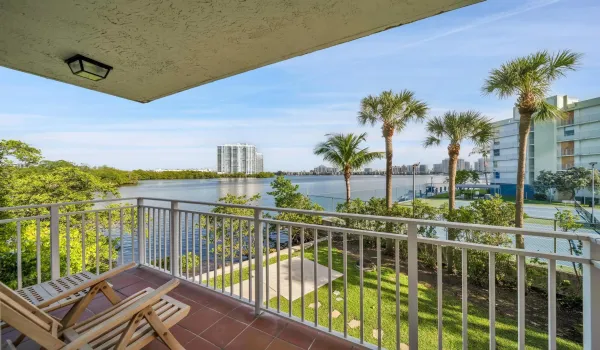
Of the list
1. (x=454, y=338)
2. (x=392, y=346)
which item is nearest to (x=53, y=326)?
(x=392, y=346)

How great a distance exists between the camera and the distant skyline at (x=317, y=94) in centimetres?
514

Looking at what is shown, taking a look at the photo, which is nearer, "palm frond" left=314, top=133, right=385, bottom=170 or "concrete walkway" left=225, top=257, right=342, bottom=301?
"concrete walkway" left=225, top=257, right=342, bottom=301

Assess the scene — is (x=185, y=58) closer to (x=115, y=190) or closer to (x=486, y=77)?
(x=486, y=77)

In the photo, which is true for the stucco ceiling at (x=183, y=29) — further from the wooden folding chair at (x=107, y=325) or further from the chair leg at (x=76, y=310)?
the chair leg at (x=76, y=310)

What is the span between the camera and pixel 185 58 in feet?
7.90

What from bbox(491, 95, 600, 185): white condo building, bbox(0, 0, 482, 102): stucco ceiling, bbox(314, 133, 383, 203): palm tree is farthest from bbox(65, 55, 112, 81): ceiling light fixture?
bbox(491, 95, 600, 185): white condo building

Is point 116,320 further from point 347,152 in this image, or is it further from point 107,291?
point 347,152

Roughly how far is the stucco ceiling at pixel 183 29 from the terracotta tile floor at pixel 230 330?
2458mm

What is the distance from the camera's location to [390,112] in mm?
11484

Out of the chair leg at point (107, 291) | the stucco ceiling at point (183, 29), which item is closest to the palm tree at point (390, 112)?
the stucco ceiling at point (183, 29)

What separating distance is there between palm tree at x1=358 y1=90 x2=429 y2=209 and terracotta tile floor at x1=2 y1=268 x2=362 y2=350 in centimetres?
946

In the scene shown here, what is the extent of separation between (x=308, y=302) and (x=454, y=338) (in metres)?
2.75

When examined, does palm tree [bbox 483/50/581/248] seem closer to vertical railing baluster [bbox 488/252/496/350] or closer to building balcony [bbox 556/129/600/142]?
vertical railing baluster [bbox 488/252/496/350]

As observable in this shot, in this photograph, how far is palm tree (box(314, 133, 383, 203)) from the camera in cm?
1304
